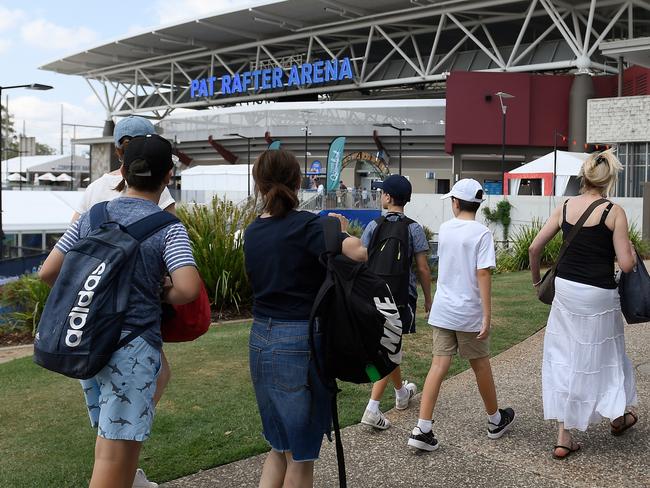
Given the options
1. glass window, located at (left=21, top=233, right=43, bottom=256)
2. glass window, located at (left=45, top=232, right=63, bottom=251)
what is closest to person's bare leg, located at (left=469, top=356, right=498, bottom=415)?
glass window, located at (left=21, top=233, right=43, bottom=256)

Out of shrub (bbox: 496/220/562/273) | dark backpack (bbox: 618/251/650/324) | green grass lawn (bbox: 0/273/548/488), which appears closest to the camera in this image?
dark backpack (bbox: 618/251/650/324)

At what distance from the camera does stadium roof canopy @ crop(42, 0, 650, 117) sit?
50750 millimetres

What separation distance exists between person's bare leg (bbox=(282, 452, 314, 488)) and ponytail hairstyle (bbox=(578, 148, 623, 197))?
8.43 ft

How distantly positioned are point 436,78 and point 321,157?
1164 centimetres

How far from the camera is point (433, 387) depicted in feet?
15.6

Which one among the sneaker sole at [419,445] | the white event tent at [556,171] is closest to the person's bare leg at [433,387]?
the sneaker sole at [419,445]

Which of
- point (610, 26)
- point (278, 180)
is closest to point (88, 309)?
point (278, 180)

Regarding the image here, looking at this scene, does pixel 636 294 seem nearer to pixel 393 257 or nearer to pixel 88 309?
pixel 393 257

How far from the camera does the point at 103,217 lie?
124 inches

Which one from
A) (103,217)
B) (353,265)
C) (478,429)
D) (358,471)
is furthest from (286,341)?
(478,429)

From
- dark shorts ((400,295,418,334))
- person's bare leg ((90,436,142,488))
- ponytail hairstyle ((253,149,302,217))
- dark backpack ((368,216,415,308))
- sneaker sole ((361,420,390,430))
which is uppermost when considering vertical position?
ponytail hairstyle ((253,149,302,217))

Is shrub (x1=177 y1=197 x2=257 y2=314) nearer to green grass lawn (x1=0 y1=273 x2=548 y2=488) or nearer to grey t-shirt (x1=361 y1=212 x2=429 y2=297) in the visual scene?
green grass lawn (x1=0 y1=273 x2=548 y2=488)

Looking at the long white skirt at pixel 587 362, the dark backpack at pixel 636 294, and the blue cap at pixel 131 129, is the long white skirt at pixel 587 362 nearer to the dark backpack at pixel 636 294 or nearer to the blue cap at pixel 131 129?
the dark backpack at pixel 636 294

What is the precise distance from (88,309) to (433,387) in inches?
100
